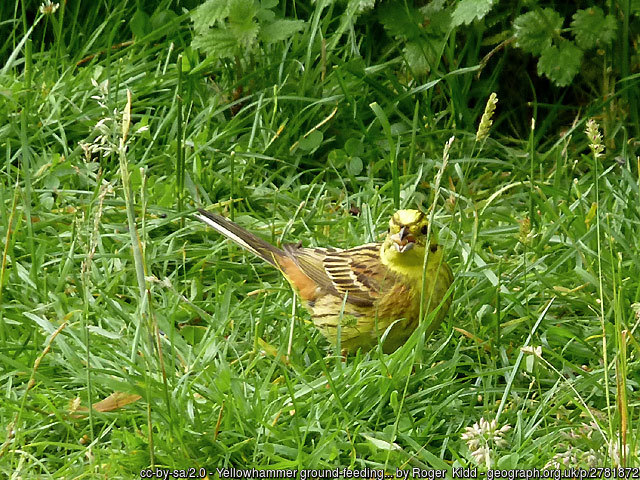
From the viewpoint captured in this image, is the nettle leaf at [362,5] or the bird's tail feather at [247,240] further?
the nettle leaf at [362,5]

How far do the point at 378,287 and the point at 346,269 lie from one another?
0.23 metres

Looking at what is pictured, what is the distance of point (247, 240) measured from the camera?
4375 millimetres

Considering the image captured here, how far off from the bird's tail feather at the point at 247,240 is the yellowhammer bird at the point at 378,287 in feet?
0.50

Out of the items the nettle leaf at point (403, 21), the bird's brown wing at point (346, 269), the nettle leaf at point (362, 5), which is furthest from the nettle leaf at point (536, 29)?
the bird's brown wing at point (346, 269)

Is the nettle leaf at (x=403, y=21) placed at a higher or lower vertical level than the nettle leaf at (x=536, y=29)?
lower

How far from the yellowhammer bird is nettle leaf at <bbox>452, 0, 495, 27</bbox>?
1285mm

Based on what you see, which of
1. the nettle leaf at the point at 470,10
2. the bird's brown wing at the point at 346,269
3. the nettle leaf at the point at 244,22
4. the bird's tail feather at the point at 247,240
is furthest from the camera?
the nettle leaf at the point at 244,22

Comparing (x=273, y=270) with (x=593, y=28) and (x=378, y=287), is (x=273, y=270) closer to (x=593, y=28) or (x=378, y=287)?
(x=378, y=287)

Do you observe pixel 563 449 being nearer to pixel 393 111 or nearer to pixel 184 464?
pixel 184 464

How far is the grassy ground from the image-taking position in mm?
3271

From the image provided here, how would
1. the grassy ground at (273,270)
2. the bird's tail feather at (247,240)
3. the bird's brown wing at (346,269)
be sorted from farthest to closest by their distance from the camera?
the bird's tail feather at (247,240), the bird's brown wing at (346,269), the grassy ground at (273,270)

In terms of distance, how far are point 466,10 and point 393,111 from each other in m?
0.75

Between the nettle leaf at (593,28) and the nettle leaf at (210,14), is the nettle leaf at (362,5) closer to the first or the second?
the nettle leaf at (210,14)

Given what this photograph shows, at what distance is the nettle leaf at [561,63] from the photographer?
17.0 ft
